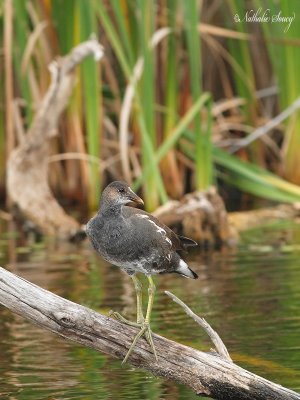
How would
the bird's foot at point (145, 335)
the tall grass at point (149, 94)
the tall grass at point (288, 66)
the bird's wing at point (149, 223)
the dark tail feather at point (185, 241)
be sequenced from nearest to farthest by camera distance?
the bird's foot at point (145, 335)
the bird's wing at point (149, 223)
the dark tail feather at point (185, 241)
the tall grass at point (149, 94)
the tall grass at point (288, 66)

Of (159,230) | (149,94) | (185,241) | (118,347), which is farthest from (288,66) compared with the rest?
(118,347)

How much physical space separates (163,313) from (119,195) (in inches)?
102

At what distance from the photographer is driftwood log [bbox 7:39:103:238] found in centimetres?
1065

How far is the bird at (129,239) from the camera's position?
507 cm

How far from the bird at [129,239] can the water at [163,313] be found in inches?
24.1

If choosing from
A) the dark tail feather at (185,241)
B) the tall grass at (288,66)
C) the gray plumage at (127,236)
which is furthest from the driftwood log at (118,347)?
the tall grass at (288,66)

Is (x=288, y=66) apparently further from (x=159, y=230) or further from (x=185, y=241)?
(x=159, y=230)

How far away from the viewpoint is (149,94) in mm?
10953

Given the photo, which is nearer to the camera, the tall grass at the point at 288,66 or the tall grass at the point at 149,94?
the tall grass at the point at 149,94

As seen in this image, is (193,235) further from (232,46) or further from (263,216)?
(232,46)

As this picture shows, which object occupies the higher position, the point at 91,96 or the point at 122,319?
the point at 91,96

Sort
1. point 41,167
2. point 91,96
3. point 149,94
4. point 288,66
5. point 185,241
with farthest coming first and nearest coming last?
point 288,66 → point 91,96 → point 41,167 → point 149,94 → point 185,241

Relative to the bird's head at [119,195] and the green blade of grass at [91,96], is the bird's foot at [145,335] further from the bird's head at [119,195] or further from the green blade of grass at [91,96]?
the green blade of grass at [91,96]

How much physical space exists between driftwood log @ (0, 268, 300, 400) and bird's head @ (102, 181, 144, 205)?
0.58 m
